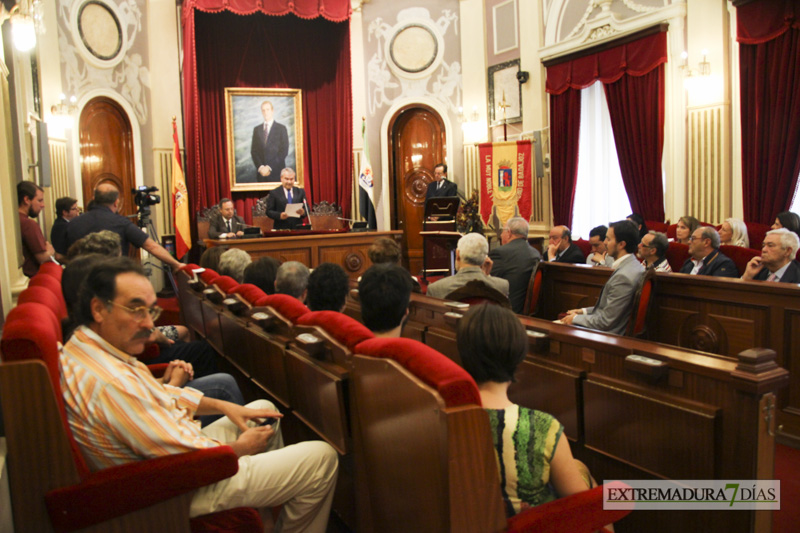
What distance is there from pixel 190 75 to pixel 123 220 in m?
4.23

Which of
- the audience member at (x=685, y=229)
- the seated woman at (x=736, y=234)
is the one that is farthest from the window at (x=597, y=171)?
the seated woman at (x=736, y=234)

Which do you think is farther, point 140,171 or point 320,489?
point 140,171

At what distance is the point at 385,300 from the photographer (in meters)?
2.11

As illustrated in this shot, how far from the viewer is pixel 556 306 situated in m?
4.47

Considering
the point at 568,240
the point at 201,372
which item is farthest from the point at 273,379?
the point at 568,240

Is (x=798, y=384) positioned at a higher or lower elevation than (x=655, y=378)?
lower

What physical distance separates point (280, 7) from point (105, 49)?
227 cm

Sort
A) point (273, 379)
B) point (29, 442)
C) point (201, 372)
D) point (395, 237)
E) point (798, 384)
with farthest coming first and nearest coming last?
point (395, 237), point (201, 372), point (798, 384), point (273, 379), point (29, 442)

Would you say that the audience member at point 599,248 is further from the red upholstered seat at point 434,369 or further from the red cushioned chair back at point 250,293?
the red upholstered seat at point 434,369

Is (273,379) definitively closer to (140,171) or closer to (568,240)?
(568,240)

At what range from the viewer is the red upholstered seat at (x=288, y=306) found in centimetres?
237

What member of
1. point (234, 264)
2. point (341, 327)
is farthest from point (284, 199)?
point (341, 327)

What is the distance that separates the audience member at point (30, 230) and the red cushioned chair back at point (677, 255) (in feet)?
15.0

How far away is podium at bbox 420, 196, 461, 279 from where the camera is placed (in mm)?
8422
